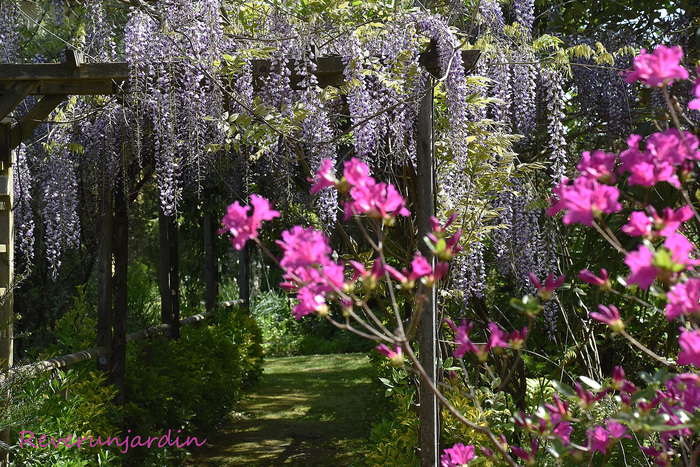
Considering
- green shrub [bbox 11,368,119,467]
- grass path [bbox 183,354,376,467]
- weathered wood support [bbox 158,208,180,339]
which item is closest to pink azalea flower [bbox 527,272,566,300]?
green shrub [bbox 11,368,119,467]

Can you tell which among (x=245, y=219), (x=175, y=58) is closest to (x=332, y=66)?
(x=175, y=58)

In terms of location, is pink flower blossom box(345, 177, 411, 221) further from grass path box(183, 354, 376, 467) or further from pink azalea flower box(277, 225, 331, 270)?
grass path box(183, 354, 376, 467)

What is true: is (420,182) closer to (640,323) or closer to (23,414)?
(23,414)

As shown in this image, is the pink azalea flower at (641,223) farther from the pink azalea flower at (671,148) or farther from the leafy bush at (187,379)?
the leafy bush at (187,379)

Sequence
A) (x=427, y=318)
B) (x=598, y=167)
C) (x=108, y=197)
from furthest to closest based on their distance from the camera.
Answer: (x=108, y=197)
(x=427, y=318)
(x=598, y=167)

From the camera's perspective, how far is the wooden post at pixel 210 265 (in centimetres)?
673

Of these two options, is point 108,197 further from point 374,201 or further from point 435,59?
point 374,201

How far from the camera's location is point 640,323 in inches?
176

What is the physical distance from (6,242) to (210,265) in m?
3.45

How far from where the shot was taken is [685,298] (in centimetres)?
96

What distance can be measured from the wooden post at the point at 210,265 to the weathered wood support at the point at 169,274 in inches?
44.6

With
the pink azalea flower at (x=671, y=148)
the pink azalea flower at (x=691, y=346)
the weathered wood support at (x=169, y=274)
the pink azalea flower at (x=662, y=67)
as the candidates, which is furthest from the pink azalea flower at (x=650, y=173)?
the weathered wood support at (x=169, y=274)

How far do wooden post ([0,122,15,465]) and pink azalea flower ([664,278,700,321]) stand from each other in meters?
3.02

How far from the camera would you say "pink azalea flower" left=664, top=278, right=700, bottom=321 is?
959 millimetres
